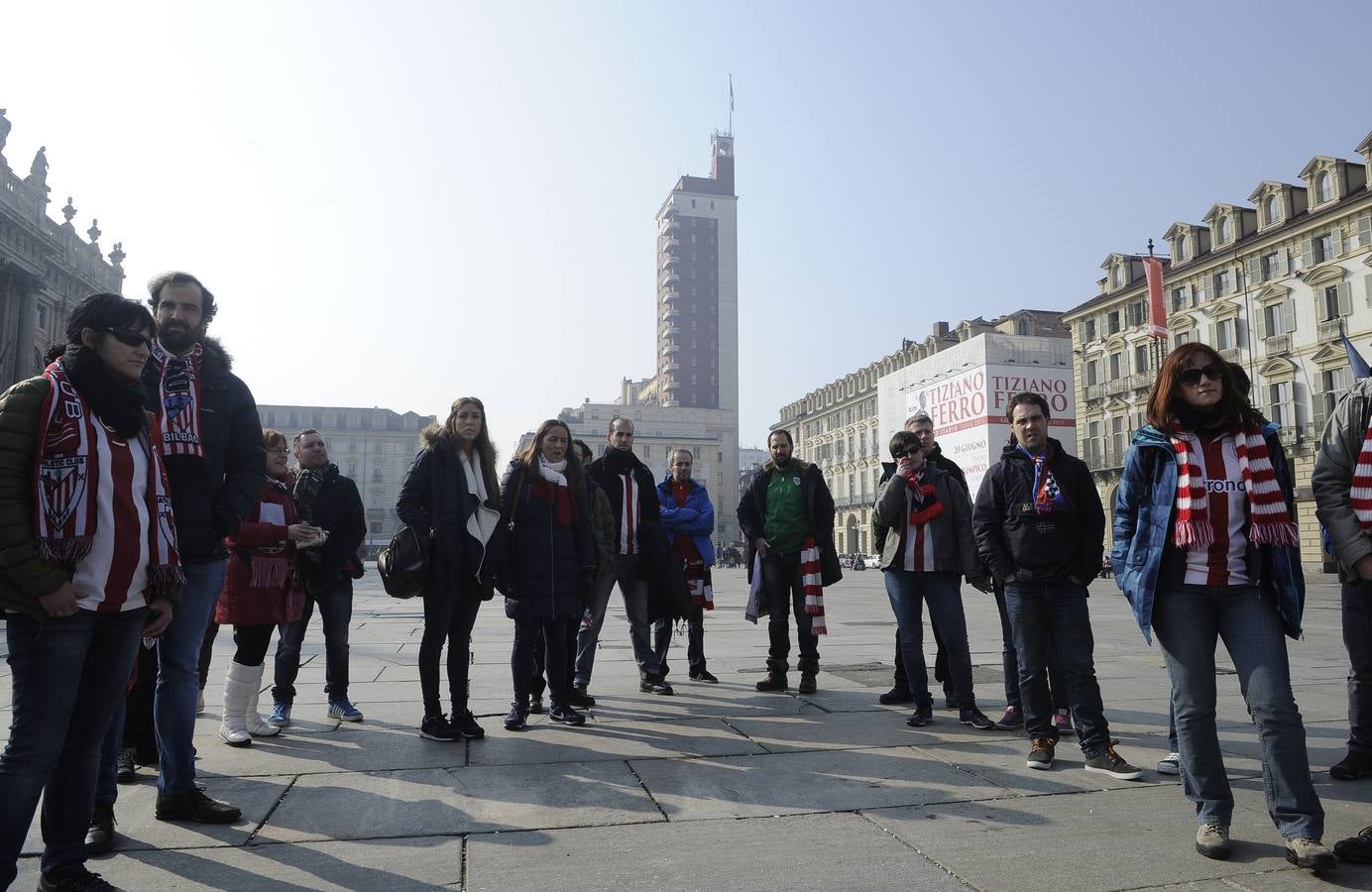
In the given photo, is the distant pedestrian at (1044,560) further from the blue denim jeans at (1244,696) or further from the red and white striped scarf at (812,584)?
the red and white striped scarf at (812,584)

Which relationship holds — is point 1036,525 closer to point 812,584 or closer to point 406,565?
point 812,584

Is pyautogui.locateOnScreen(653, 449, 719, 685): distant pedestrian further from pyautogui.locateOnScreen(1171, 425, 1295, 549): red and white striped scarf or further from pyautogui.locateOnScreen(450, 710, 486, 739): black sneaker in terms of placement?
pyautogui.locateOnScreen(1171, 425, 1295, 549): red and white striped scarf

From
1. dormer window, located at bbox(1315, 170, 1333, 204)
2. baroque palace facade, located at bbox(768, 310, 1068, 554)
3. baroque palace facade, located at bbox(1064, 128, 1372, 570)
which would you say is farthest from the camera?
baroque palace facade, located at bbox(768, 310, 1068, 554)

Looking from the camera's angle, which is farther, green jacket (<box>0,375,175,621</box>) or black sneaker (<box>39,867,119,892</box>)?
black sneaker (<box>39,867,119,892</box>)

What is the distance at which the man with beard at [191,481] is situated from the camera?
3350 mm

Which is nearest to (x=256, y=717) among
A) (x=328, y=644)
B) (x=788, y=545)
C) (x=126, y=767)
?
(x=328, y=644)

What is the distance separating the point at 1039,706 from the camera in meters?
4.25

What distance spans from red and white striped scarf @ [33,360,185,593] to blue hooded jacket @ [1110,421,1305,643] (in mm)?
3173

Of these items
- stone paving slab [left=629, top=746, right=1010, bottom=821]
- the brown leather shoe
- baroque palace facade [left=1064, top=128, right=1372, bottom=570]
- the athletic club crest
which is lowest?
stone paving slab [left=629, top=746, right=1010, bottom=821]

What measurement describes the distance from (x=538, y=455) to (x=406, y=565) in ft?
3.39

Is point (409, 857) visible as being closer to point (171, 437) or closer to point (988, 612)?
point (171, 437)

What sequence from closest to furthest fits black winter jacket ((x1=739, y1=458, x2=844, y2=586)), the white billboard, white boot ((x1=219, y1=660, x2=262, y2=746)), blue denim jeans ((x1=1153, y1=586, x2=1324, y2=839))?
blue denim jeans ((x1=1153, y1=586, x2=1324, y2=839)) → white boot ((x1=219, y1=660, x2=262, y2=746)) → black winter jacket ((x1=739, y1=458, x2=844, y2=586)) → the white billboard

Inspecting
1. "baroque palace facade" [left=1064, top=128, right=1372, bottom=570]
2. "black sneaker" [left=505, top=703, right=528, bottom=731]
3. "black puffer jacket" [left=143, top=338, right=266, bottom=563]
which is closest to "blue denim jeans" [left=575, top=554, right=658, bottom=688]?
"black sneaker" [left=505, top=703, right=528, bottom=731]

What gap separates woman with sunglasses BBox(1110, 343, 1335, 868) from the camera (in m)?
2.98
